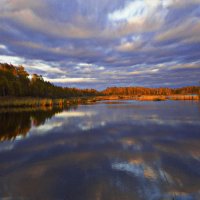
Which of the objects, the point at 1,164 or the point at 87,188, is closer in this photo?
the point at 87,188

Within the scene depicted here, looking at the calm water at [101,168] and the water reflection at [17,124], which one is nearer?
the calm water at [101,168]

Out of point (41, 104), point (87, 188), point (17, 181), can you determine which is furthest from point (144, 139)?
point (41, 104)

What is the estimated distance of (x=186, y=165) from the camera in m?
7.89

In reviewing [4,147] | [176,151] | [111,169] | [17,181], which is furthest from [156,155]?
[4,147]

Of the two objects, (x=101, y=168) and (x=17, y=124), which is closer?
(x=101, y=168)

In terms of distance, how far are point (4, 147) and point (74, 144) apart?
439 cm

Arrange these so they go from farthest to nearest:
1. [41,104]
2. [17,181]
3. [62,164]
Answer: [41,104], [62,164], [17,181]

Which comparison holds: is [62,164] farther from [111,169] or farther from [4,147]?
[4,147]

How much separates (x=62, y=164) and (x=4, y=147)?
204 inches

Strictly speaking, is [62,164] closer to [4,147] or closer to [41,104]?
[4,147]

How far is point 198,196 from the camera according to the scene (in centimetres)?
537

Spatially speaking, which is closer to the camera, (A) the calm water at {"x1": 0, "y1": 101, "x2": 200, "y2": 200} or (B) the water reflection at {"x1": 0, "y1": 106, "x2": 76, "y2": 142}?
(A) the calm water at {"x1": 0, "y1": 101, "x2": 200, "y2": 200}

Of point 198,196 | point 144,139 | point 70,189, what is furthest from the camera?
point 144,139

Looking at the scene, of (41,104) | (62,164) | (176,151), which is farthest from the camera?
(41,104)
